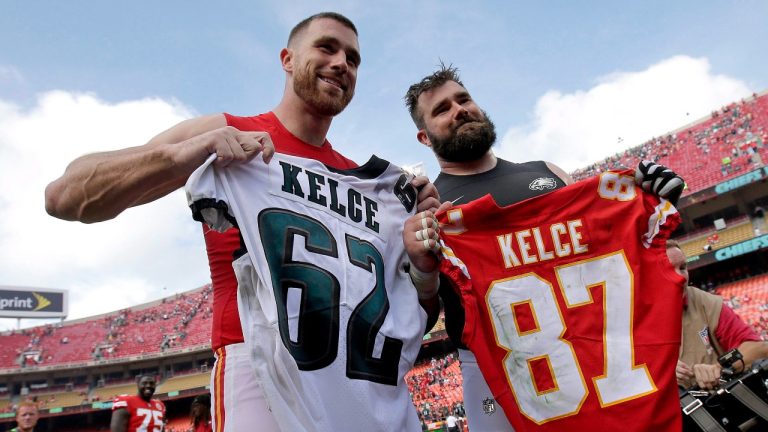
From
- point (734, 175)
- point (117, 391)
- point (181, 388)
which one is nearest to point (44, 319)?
point (117, 391)

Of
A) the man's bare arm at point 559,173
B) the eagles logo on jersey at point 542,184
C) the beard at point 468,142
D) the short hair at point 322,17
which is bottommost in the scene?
the eagles logo on jersey at point 542,184

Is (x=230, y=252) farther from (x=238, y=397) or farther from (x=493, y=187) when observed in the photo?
(x=493, y=187)

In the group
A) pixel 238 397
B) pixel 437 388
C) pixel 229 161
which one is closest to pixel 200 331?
pixel 437 388

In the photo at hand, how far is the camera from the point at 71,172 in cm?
157

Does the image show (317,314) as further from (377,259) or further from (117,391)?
(117,391)

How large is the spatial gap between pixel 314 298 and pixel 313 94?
33.8 inches

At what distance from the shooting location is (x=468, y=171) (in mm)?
3242

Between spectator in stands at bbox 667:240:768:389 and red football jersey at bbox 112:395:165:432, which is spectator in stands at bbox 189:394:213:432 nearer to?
red football jersey at bbox 112:395:165:432

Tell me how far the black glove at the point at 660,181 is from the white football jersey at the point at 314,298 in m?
1.46

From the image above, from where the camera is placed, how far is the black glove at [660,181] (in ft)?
8.14

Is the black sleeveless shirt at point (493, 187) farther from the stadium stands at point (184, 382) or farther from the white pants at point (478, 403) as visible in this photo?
the stadium stands at point (184, 382)

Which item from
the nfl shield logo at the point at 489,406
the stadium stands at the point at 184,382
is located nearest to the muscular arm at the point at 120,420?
the nfl shield logo at the point at 489,406

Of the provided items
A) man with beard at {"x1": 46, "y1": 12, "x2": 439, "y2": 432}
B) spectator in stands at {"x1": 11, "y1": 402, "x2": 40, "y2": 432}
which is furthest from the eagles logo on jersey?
spectator in stands at {"x1": 11, "y1": 402, "x2": 40, "y2": 432}

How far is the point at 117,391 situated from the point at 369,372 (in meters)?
36.6
